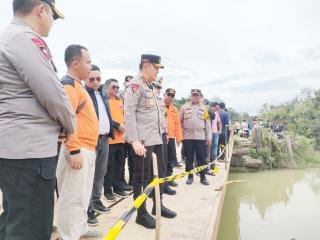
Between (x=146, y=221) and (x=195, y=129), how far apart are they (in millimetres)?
3010

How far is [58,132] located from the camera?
85.3 inches

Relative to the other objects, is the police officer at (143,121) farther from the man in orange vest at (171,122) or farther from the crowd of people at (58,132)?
the man in orange vest at (171,122)

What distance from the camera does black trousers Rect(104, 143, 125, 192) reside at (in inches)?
213

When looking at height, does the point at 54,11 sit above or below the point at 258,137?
above

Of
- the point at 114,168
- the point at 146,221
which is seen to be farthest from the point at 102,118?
the point at 114,168

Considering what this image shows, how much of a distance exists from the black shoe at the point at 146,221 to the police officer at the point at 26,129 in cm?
204

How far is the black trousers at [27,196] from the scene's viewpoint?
1.92 meters

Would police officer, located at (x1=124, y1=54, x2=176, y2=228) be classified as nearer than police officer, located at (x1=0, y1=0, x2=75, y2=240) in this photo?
No

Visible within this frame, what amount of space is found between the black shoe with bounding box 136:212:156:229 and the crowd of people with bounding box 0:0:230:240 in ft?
0.03

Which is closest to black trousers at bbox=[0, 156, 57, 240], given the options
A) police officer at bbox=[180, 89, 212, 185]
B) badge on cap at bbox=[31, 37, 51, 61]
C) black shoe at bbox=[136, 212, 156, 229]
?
badge on cap at bbox=[31, 37, 51, 61]

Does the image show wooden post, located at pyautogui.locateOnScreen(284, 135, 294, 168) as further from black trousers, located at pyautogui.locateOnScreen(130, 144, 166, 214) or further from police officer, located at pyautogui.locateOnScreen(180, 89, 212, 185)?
black trousers, located at pyautogui.locateOnScreen(130, 144, 166, 214)

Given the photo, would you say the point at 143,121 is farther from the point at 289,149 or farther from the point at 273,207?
the point at 289,149

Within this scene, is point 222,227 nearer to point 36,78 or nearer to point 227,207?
point 227,207

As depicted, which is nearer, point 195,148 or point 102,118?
point 102,118
